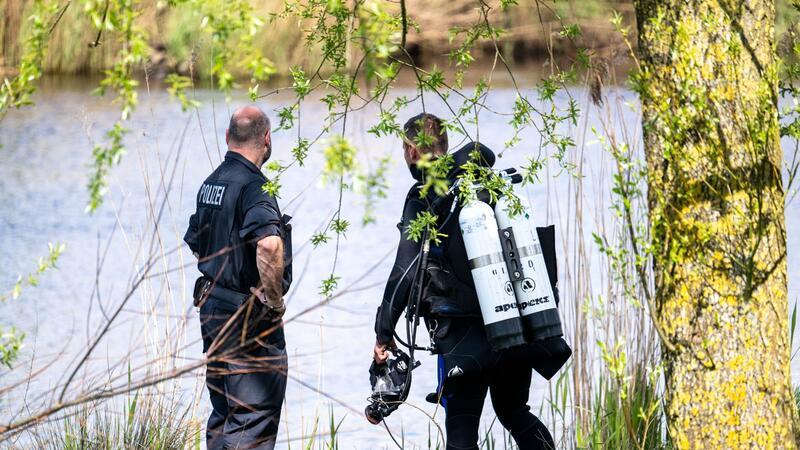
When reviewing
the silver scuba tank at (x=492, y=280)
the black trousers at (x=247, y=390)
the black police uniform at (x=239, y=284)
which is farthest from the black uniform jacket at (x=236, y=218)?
the silver scuba tank at (x=492, y=280)

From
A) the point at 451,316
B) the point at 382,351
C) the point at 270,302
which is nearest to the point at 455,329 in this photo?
the point at 451,316

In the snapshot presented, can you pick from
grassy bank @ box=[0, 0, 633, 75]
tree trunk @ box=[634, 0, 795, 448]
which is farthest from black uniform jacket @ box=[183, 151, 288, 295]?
grassy bank @ box=[0, 0, 633, 75]

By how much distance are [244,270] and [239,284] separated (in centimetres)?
6

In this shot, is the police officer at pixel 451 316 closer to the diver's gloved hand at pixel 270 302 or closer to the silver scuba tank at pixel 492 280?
the silver scuba tank at pixel 492 280

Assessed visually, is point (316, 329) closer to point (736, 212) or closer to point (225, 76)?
point (736, 212)

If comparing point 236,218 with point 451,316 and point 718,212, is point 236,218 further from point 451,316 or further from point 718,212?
point 718,212

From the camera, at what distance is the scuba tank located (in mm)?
3865

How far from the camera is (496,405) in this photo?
4.23 meters

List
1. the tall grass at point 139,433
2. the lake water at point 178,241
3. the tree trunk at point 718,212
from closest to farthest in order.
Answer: the tree trunk at point 718,212
the tall grass at point 139,433
the lake water at point 178,241

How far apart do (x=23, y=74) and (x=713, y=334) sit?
1.94 m

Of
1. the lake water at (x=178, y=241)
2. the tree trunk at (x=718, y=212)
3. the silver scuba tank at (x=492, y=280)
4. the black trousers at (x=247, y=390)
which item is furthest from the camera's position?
the lake water at (x=178, y=241)

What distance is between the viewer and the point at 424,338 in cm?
850

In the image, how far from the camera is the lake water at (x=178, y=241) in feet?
19.6

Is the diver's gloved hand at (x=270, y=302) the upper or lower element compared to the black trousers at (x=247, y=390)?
upper
